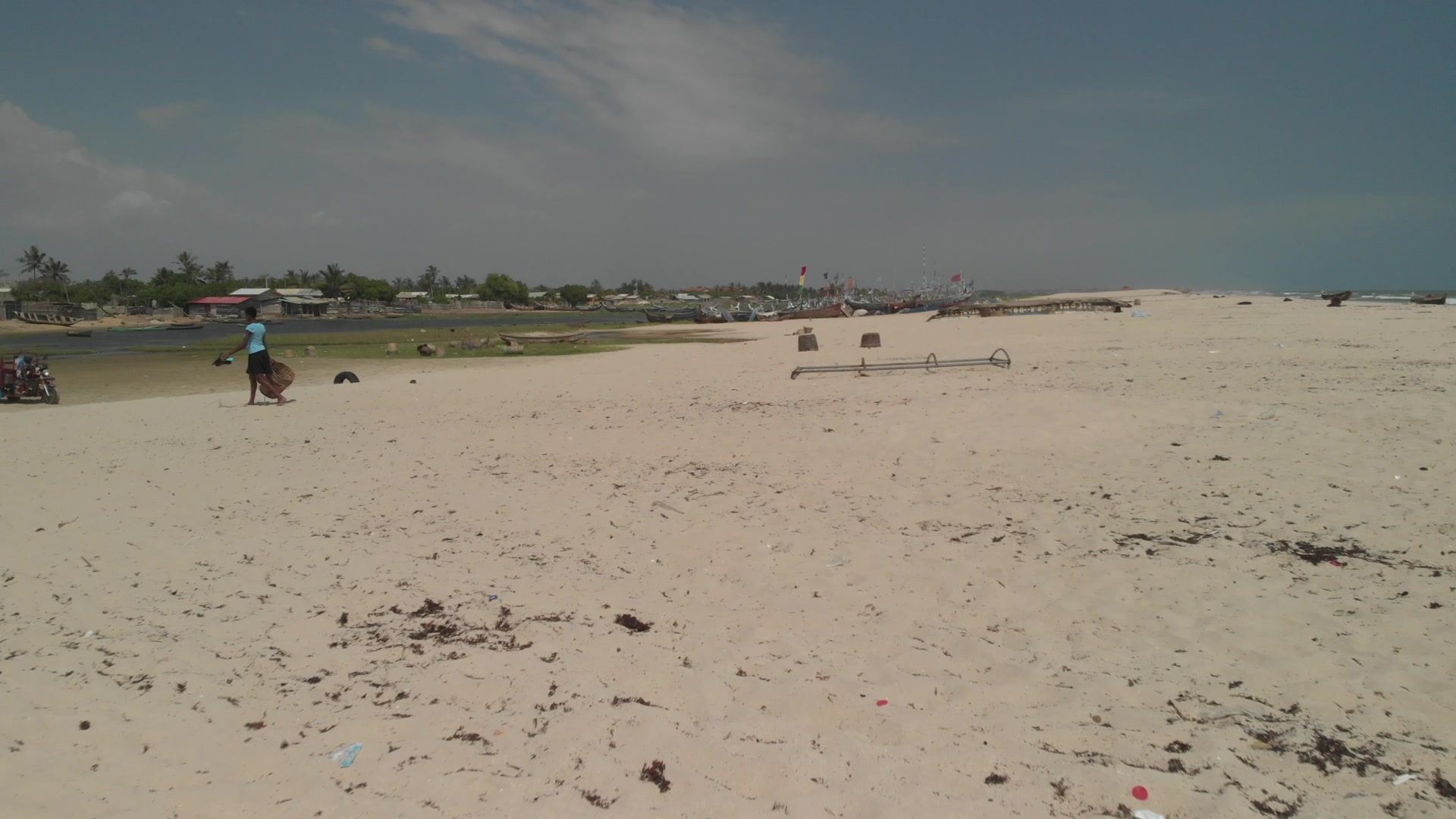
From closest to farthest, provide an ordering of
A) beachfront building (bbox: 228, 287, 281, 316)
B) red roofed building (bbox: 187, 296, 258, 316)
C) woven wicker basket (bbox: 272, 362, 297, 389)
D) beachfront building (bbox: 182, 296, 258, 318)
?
woven wicker basket (bbox: 272, 362, 297, 389)
beachfront building (bbox: 182, 296, 258, 318)
red roofed building (bbox: 187, 296, 258, 316)
beachfront building (bbox: 228, 287, 281, 316)

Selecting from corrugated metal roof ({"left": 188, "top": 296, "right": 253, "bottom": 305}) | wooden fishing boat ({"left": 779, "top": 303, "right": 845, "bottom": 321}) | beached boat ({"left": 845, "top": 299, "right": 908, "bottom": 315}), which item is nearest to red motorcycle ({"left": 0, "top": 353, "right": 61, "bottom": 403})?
wooden fishing boat ({"left": 779, "top": 303, "right": 845, "bottom": 321})

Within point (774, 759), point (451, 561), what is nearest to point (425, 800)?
point (774, 759)

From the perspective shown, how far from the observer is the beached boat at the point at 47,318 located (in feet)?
222

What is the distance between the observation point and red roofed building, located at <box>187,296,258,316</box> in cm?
8506

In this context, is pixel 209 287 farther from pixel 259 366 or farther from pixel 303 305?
pixel 259 366

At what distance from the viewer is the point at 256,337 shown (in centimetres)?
1114

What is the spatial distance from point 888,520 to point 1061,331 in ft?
52.1

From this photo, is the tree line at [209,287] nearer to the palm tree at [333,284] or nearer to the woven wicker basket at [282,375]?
the palm tree at [333,284]

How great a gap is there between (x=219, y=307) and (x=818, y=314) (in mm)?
74432

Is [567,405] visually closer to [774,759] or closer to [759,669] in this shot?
[759,669]

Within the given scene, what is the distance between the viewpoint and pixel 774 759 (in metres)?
2.99

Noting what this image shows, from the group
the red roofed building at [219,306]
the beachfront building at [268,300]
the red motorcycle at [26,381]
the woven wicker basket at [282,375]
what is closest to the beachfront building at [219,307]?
the red roofed building at [219,306]

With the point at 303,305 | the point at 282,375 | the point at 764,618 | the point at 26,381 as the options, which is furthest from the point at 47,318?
the point at 764,618

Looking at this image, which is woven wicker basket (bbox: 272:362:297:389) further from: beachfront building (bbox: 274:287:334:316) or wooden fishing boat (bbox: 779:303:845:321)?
beachfront building (bbox: 274:287:334:316)
